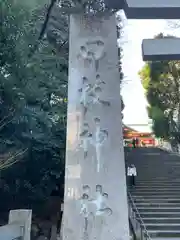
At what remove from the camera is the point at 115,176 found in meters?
4.07

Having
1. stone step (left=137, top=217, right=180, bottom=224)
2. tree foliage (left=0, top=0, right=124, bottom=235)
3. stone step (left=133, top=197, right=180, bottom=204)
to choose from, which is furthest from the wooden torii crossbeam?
stone step (left=133, top=197, right=180, bottom=204)

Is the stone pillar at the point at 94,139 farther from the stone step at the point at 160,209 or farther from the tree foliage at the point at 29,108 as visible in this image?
the stone step at the point at 160,209

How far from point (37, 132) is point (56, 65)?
2.19m

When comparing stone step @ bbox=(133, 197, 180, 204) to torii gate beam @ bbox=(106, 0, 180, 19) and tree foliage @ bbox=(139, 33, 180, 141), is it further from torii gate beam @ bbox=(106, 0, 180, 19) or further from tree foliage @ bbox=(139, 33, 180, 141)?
tree foliage @ bbox=(139, 33, 180, 141)

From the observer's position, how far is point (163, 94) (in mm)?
17953

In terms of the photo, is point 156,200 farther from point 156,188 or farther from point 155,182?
point 155,182

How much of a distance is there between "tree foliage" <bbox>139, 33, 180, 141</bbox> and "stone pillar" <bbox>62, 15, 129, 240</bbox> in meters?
12.5

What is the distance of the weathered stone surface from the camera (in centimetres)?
452

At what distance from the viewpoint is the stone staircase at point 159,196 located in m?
5.55

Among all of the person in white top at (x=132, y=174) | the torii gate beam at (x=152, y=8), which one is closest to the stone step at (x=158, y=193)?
the person in white top at (x=132, y=174)

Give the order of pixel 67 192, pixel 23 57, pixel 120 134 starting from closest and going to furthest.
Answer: pixel 67 192 < pixel 120 134 < pixel 23 57

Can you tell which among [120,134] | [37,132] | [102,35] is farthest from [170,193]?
[102,35]

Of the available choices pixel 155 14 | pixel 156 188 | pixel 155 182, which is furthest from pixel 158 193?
pixel 155 14

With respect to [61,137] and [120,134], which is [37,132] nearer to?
[61,137]
